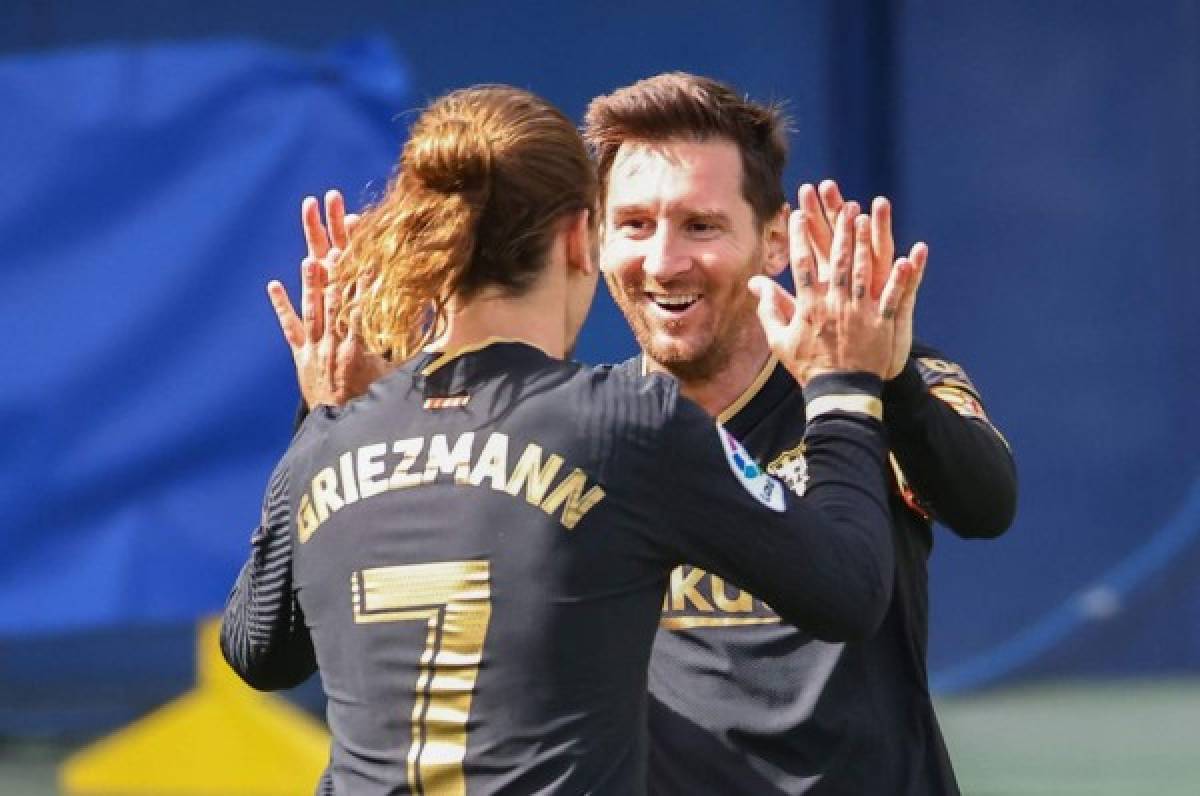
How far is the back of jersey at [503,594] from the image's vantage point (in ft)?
8.08

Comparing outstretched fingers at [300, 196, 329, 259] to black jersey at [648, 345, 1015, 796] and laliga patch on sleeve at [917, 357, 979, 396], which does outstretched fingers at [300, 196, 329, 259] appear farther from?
laliga patch on sleeve at [917, 357, 979, 396]

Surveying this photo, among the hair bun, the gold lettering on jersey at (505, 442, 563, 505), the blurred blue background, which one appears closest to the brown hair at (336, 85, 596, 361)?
the hair bun

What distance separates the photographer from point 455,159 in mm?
2576

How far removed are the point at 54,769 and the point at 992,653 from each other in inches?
128

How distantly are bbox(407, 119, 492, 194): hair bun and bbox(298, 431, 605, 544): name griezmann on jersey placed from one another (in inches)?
11.2

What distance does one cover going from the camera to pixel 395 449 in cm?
256

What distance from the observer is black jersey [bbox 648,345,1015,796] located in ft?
10.4

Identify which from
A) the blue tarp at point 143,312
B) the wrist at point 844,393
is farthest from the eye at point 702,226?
the blue tarp at point 143,312

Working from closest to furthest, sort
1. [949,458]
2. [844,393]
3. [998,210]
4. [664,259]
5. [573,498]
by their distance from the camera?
[573,498], [844,393], [949,458], [664,259], [998,210]

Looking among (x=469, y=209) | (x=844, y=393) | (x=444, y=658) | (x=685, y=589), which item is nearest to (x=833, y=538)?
(x=844, y=393)

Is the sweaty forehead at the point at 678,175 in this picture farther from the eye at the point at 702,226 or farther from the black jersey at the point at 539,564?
the black jersey at the point at 539,564

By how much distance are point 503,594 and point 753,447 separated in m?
0.95

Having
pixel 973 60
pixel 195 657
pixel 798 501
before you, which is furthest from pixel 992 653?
pixel 798 501

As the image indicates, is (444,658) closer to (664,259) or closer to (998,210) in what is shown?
(664,259)
